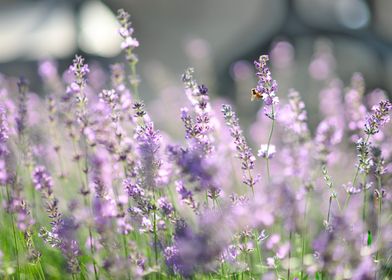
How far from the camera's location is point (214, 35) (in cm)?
823

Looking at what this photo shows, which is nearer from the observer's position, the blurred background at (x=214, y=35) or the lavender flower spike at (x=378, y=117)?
the lavender flower spike at (x=378, y=117)

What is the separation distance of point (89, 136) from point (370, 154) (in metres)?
1.12

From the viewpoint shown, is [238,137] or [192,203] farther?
[238,137]

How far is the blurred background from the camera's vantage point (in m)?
7.89

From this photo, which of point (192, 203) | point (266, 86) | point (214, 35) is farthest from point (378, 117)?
point (214, 35)

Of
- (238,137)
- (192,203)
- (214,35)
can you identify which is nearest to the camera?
(192,203)

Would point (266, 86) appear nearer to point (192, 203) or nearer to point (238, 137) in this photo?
point (238, 137)

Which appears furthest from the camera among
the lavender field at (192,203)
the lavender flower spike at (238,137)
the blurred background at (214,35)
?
the blurred background at (214,35)

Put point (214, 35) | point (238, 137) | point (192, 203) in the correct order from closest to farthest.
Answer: point (192, 203) < point (238, 137) < point (214, 35)

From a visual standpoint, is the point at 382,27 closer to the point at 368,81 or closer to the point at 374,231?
the point at 368,81

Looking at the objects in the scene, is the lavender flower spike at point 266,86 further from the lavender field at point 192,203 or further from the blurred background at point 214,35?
the blurred background at point 214,35

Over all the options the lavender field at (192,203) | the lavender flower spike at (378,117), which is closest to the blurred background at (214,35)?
the lavender field at (192,203)

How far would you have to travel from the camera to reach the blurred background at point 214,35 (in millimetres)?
7887

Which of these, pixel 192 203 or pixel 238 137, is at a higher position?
pixel 238 137
